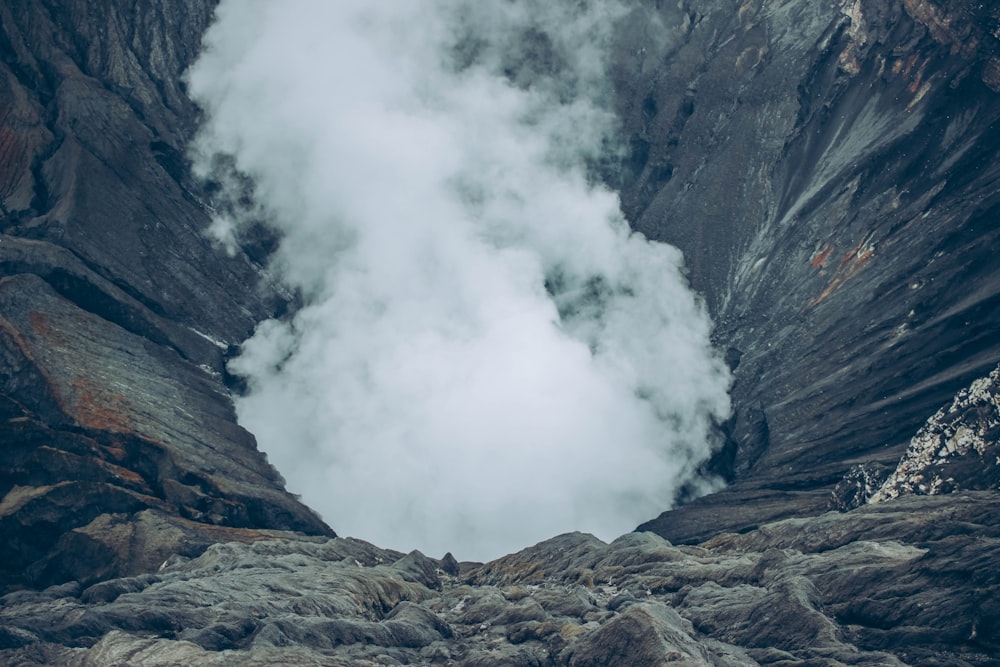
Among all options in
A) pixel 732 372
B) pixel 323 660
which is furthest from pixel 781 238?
pixel 323 660

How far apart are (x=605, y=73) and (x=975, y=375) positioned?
7243 cm

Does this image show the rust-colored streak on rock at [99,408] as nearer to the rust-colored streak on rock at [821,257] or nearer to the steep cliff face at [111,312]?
the steep cliff face at [111,312]

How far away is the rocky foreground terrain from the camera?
5072 cm

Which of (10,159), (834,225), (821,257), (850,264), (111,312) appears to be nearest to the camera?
(850,264)

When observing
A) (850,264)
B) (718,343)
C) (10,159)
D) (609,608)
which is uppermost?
(10,159)

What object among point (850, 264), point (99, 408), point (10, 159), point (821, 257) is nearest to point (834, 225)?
point (821, 257)

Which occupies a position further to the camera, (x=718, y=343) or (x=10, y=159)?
(x=718, y=343)

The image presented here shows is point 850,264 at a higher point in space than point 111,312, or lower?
higher

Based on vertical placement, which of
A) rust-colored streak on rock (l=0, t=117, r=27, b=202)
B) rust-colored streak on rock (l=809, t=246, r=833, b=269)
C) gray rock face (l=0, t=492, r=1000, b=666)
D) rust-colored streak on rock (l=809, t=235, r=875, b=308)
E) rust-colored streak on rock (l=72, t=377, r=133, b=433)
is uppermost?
rust-colored streak on rock (l=0, t=117, r=27, b=202)

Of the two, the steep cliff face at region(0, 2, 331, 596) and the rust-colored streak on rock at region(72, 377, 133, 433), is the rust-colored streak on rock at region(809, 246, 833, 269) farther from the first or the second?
the rust-colored streak on rock at region(72, 377, 133, 433)

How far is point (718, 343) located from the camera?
96.2 metres

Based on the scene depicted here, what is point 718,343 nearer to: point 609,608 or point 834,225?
point 834,225

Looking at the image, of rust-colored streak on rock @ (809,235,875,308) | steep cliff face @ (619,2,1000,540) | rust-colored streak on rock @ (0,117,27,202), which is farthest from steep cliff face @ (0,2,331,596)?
rust-colored streak on rock @ (809,235,875,308)

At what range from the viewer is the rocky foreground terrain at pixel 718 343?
50719mm
